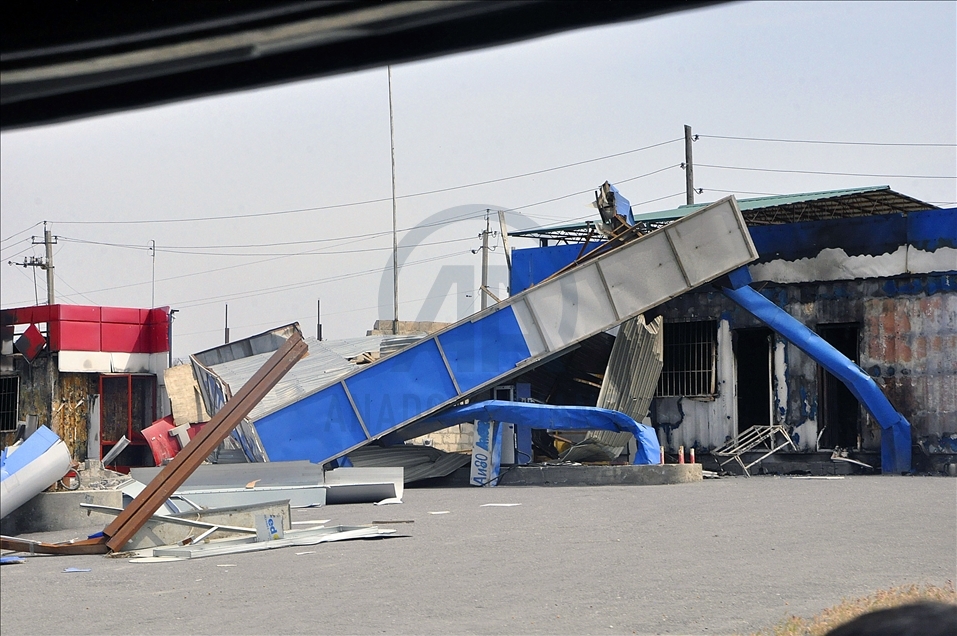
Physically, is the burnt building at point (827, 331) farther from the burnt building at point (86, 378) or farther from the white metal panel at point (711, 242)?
the burnt building at point (86, 378)

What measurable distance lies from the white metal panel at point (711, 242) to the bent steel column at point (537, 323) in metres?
0.02

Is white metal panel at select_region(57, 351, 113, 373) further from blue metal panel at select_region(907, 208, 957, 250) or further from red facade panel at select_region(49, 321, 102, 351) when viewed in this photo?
blue metal panel at select_region(907, 208, 957, 250)

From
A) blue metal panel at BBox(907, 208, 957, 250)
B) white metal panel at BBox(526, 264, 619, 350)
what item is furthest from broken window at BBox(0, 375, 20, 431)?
blue metal panel at BBox(907, 208, 957, 250)

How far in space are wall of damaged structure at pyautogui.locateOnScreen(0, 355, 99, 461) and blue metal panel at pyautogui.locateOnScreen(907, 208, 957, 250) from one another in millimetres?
21446

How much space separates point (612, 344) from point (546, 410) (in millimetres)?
3744

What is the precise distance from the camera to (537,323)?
69.4 ft

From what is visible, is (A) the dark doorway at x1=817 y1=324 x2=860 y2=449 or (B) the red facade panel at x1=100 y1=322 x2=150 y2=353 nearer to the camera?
(A) the dark doorway at x1=817 y1=324 x2=860 y2=449

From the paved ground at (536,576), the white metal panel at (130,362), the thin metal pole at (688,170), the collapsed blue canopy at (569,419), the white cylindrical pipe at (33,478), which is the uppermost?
the thin metal pole at (688,170)

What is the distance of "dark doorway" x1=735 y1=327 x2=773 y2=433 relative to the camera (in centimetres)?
2367

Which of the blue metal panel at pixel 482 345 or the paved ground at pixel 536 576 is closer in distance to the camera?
the paved ground at pixel 536 576

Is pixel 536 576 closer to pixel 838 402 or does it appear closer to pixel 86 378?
pixel 838 402

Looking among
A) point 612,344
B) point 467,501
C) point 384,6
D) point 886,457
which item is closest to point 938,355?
point 886,457

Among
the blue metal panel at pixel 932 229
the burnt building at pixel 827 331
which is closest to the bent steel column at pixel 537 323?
the burnt building at pixel 827 331

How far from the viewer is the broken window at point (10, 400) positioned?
96.6 feet
